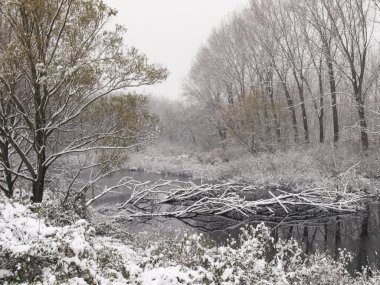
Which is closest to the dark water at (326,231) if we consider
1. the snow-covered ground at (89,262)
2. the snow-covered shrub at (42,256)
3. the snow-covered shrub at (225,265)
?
the snow-covered shrub at (225,265)

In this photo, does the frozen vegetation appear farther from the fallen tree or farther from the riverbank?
the fallen tree

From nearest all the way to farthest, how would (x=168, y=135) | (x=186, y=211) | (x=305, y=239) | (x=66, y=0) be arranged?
(x=66, y=0) → (x=305, y=239) → (x=186, y=211) → (x=168, y=135)

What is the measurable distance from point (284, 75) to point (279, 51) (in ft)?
6.18

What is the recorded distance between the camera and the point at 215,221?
13922mm

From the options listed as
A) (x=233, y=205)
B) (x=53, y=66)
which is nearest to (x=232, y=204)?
(x=233, y=205)

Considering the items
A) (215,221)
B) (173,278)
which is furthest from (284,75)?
(173,278)

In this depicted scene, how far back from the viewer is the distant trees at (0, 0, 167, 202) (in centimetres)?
807

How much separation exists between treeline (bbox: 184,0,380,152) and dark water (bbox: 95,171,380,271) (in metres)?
7.27

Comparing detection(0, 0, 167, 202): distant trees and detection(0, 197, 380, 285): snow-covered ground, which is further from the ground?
detection(0, 0, 167, 202): distant trees

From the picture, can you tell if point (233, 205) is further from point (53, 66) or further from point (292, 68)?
point (292, 68)

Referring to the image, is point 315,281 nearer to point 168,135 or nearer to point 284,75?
point 284,75

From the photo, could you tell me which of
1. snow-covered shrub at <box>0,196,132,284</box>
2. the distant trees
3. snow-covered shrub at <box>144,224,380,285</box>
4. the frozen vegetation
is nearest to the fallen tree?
the frozen vegetation

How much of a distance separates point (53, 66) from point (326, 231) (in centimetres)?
995

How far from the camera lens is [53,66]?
328 inches
